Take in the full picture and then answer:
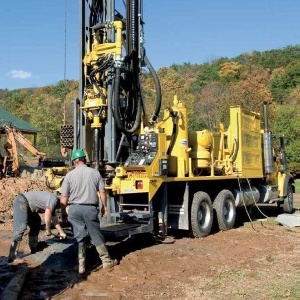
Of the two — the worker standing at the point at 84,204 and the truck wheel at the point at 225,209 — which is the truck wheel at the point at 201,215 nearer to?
the truck wheel at the point at 225,209

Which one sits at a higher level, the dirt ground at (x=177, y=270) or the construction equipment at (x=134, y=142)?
the construction equipment at (x=134, y=142)

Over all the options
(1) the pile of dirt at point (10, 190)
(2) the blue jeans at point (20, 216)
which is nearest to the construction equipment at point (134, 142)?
(2) the blue jeans at point (20, 216)

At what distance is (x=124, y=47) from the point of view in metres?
10.3

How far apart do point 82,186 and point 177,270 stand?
205 cm

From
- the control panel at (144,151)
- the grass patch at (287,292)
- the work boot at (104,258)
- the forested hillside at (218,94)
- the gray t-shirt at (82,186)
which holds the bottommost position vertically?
the grass patch at (287,292)

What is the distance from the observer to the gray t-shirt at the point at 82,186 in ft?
24.4

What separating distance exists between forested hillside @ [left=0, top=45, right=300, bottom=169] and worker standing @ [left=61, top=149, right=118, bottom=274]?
9.96 meters

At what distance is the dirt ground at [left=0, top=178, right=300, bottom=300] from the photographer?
6277 millimetres

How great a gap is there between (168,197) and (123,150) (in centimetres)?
149

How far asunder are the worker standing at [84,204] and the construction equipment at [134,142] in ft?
3.84

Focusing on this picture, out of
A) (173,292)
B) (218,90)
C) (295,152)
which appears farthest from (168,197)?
(218,90)

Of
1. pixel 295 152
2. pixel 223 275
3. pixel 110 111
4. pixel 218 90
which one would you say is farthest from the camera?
pixel 218 90

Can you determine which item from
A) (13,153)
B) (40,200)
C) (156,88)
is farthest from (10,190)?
(40,200)

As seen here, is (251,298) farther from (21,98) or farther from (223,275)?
(21,98)
